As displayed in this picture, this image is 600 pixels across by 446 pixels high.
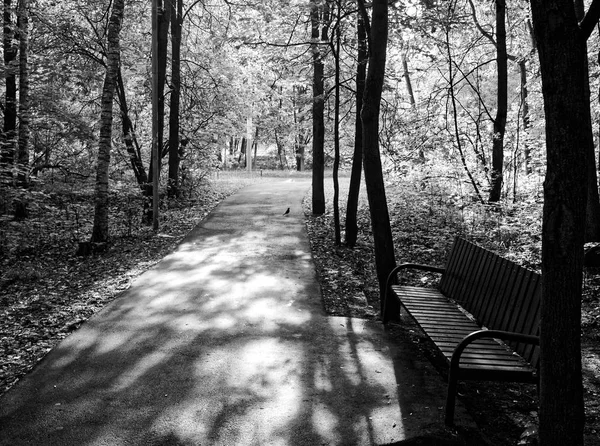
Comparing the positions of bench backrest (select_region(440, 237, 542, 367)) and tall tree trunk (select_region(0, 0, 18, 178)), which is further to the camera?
tall tree trunk (select_region(0, 0, 18, 178))

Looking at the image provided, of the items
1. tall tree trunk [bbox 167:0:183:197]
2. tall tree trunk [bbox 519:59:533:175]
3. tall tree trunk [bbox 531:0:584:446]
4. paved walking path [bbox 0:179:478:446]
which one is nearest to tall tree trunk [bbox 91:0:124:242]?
paved walking path [bbox 0:179:478:446]

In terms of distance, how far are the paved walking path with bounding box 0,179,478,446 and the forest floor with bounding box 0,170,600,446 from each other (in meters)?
0.36

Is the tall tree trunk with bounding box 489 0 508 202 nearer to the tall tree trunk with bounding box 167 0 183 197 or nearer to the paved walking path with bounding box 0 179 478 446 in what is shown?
the paved walking path with bounding box 0 179 478 446

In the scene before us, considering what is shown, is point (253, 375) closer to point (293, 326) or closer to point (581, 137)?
A: point (293, 326)

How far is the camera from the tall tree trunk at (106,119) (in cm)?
1187

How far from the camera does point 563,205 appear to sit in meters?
3.16

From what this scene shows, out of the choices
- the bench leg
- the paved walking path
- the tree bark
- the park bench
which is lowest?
the paved walking path

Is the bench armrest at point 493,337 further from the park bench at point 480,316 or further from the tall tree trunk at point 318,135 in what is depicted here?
the tall tree trunk at point 318,135

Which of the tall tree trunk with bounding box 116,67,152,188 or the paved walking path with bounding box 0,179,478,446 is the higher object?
the tall tree trunk with bounding box 116,67,152,188

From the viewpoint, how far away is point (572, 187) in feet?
10.3

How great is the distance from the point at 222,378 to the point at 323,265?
5887 mm

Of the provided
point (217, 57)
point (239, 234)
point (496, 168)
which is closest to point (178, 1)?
point (217, 57)

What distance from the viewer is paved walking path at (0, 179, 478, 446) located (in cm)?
428

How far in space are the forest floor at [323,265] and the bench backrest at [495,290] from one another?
64cm
